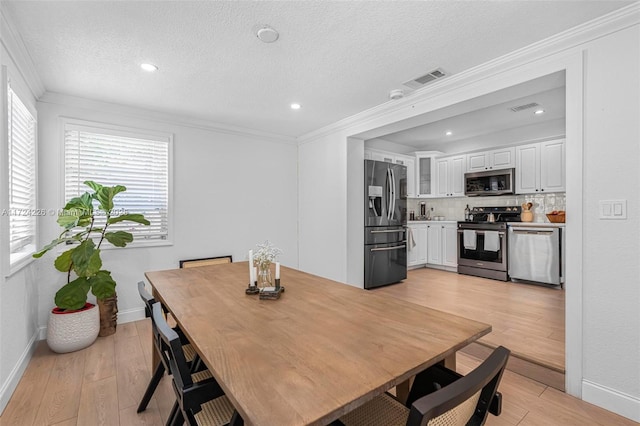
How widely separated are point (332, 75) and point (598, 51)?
1.84 metres

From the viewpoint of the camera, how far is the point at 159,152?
3.74 m

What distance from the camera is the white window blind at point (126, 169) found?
10.6ft

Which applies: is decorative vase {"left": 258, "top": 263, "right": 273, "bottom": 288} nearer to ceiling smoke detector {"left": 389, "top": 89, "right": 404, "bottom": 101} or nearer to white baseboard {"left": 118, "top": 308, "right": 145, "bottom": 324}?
ceiling smoke detector {"left": 389, "top": 89, "right": 404, "bottom": 101}

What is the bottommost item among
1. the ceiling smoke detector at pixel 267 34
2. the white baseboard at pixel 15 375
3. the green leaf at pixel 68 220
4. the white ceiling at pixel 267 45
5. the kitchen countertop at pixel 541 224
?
the white baseboard at pixel 15 375

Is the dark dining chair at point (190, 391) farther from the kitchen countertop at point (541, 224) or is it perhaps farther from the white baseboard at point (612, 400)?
the kitchen countertop at point (541, 224)

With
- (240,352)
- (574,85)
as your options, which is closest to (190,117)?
(240,352)

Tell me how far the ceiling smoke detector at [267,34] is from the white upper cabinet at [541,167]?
4731 mm

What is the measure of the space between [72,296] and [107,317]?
1.67 feet

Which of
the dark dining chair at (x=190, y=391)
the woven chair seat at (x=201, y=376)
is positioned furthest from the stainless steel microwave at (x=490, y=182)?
the dark dining chair at (x=190, y=391)

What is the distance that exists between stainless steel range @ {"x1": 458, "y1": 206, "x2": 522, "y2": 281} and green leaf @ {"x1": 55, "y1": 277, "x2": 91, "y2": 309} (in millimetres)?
5544

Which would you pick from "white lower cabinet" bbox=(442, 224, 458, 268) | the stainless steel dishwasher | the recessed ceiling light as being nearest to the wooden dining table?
the recessed ceiling light

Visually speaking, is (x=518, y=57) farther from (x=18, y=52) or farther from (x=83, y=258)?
(x=83, y=258)

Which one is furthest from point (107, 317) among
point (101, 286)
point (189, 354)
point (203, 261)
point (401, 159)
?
point (401, 159)

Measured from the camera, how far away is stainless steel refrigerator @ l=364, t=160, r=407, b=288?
4.45 metres
